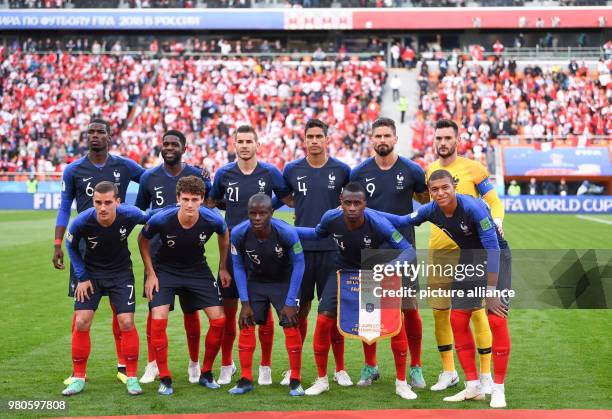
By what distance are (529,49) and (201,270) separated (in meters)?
41.8

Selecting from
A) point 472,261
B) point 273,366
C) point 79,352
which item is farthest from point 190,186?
point 472,261

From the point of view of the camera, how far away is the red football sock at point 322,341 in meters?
7.82

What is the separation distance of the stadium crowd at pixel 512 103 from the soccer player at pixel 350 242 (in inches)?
1080

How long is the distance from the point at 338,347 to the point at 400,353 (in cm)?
69

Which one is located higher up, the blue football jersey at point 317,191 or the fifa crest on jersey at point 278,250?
the blue football jersey at point 317,191

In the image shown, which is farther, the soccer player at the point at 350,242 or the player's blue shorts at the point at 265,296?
the player's blue shorts at the point at 265,296

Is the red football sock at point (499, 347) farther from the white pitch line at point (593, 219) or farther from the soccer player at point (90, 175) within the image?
the white pitch line at point (593, 219)

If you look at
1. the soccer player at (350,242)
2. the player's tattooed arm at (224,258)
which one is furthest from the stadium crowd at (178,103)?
the soccer player at (350,242)

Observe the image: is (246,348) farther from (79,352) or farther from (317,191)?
(317,191)

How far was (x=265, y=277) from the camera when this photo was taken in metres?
8.10

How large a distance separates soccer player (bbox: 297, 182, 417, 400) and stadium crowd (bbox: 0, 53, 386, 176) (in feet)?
90.7

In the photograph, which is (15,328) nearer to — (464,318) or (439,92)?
(464,318)

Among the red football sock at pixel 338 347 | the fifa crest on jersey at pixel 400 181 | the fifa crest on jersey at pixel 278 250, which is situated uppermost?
the fifa crest on jersey at pixel 400 181

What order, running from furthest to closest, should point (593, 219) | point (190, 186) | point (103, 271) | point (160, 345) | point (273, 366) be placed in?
1. point (593, 219)
2. point (273, 366)
3. point (103, 271)
4. point (160, 345)
5. point (190, 186)
